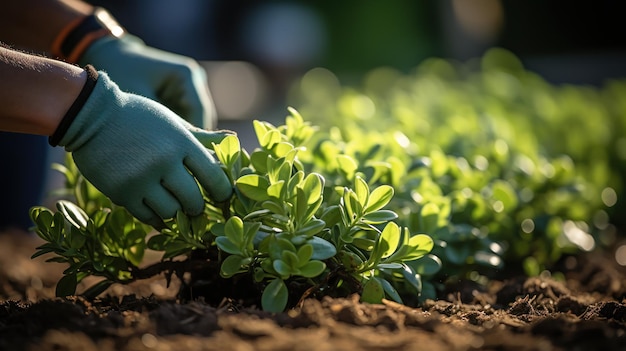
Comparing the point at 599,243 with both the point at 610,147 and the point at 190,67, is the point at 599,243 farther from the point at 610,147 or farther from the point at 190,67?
the point at 190,67

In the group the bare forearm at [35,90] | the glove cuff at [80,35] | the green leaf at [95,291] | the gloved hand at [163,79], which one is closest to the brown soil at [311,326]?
the green leaf at [95,291]

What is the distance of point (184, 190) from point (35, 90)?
49 cm

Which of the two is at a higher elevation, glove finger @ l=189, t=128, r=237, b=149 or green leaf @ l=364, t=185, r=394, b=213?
green leaf @ l=364, t=185, r=394, b=213

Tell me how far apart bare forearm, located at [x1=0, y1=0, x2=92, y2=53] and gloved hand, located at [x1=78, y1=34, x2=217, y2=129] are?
245 millimetres

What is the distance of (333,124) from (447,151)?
0.88 m

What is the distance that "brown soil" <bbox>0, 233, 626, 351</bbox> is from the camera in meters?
1.40

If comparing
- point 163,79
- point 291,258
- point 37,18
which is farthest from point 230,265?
point 37,18

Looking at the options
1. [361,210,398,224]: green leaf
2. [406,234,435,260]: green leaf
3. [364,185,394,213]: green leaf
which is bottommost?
[406,234,435,260]: green leaf

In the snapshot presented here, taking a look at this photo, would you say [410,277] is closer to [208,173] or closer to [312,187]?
[312,187]

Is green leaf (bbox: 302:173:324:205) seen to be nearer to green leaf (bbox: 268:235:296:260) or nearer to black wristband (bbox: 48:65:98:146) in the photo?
green leaf (bbox: 268:235:296:260)

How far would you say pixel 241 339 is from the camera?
4.69 feet

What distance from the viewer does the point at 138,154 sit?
1822 mm

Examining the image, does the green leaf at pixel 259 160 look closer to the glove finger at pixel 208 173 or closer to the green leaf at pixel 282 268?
the glove finger at pixel 208 173

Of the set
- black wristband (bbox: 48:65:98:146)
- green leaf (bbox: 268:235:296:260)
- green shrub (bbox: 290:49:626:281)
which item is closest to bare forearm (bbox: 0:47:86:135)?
black wristband (bbox: 48:65:98:146)
